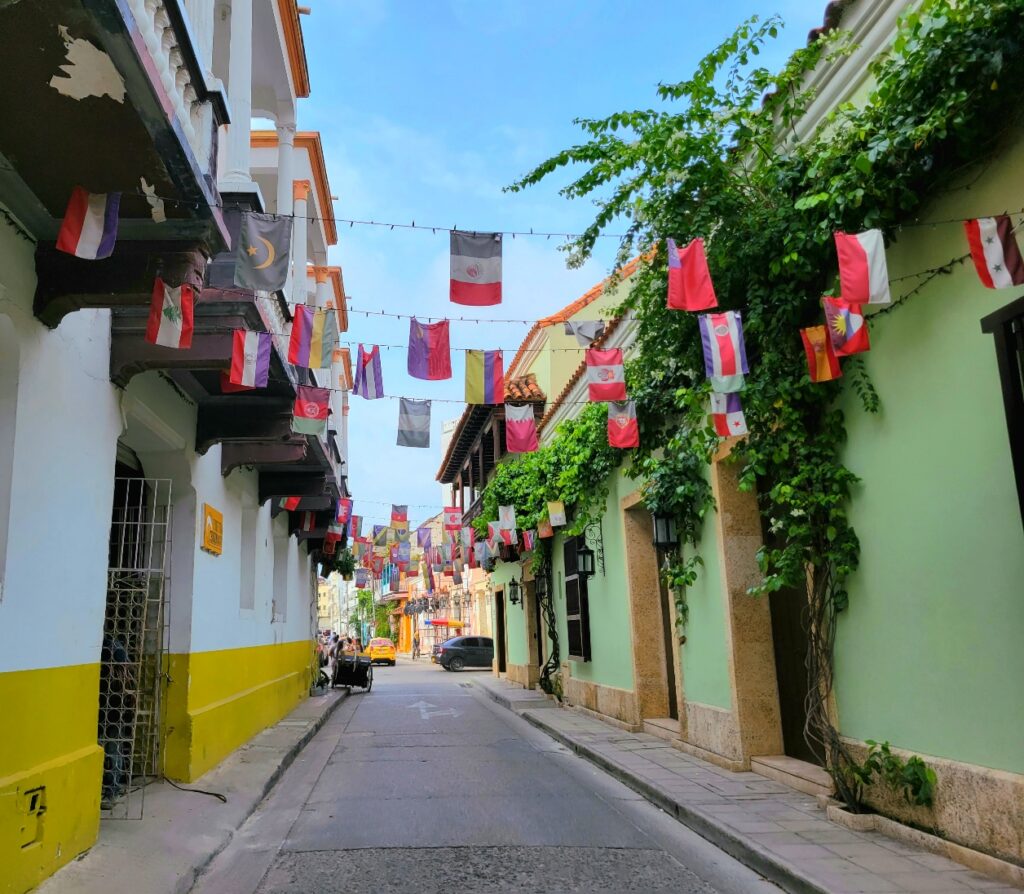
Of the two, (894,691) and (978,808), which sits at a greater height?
(894,691)

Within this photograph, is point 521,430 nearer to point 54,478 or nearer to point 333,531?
point 54,478

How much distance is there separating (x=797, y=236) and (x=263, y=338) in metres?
4.42

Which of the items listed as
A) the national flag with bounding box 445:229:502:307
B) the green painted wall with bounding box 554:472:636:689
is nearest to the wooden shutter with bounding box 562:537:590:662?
the green painted wall with bounding box 554:472:636:689

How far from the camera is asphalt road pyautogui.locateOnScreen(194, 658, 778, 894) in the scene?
18.0 feet

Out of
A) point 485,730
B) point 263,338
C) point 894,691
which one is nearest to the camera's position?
point 894,691

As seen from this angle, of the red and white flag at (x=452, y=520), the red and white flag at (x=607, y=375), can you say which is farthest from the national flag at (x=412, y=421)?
the red and white flag at (x=452, y=520)

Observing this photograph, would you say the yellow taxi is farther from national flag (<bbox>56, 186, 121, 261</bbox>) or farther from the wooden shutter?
national flag (<bbox>56, 186, 121, 261</bbox>)

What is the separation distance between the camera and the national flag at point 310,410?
992cm

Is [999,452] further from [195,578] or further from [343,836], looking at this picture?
[195,578]

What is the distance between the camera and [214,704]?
958cm

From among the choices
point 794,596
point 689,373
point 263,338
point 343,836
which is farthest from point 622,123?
point 343,836

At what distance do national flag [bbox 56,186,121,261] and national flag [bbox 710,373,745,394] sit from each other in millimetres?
4567

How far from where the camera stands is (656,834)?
675 centimetres

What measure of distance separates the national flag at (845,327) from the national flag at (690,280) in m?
0.91
